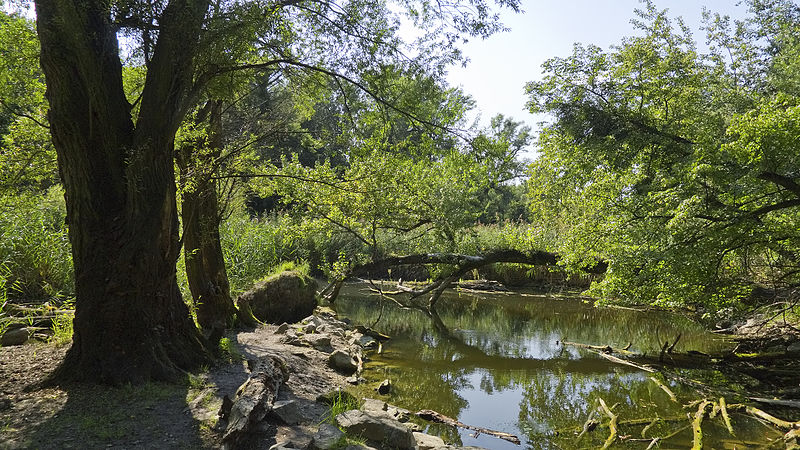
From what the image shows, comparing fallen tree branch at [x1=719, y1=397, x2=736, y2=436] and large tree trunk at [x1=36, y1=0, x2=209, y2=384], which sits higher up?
large tree trunk at [x1=36, y1=0, x2=209, y2=384]

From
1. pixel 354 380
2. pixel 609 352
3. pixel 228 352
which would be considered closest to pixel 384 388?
pixel 354 380

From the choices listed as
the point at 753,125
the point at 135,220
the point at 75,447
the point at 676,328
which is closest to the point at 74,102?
the point at 135,220

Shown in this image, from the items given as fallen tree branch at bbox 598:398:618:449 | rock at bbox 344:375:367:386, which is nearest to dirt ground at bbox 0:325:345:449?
rock at bbox 344:375:367:386

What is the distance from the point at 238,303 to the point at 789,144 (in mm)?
8468

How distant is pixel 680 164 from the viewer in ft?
24.1

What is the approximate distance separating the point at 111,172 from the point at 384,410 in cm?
365

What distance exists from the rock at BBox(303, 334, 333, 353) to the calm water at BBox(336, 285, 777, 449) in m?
0.79

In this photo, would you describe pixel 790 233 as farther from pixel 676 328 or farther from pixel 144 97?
pixel 144 97

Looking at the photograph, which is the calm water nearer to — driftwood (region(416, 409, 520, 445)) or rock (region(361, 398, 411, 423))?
driftwood (region(416, 409, 520, 445))

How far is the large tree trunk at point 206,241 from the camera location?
6.45 metres

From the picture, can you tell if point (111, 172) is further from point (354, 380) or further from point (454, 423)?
point (454, 423)

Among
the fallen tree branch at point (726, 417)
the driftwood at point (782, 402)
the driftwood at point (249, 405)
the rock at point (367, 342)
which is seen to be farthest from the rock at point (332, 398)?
the driftwood at point (782, 402)

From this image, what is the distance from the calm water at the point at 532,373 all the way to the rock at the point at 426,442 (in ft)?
1.69

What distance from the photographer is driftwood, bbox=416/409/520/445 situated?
5047mm
